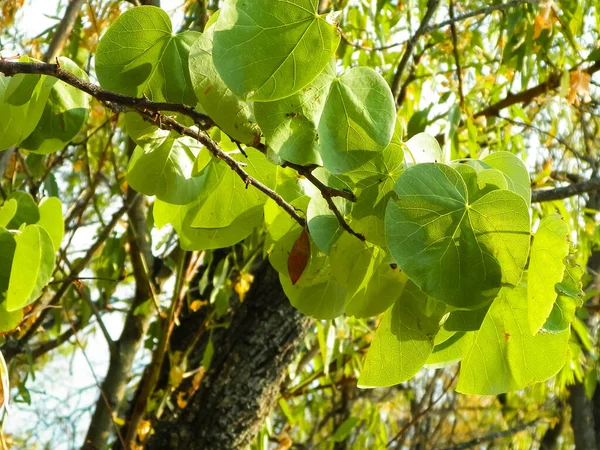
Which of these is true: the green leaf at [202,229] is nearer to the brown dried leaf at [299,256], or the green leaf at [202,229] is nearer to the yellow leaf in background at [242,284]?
the brown dried leaf at [299,256]

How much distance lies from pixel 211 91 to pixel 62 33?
27.4 inches

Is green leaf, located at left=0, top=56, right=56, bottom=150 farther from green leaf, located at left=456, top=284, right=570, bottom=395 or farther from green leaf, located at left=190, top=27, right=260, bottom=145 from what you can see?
green leaf, located at left=456, top=284, right=570, bottom=395

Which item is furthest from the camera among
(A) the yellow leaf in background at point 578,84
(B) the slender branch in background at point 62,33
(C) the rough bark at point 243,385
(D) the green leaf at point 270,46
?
(A) the yellow leaf in background at point 578,84

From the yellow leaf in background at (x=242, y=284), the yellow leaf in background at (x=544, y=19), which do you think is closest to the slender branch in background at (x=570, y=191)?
the yellow leaf in background at (x=544, y=19)

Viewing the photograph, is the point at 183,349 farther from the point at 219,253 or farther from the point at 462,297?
the point at 462,297

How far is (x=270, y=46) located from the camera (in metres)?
0.37

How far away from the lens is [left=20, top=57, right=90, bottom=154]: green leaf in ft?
1.53

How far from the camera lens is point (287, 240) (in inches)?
18.7

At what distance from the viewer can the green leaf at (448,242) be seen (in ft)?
1.21

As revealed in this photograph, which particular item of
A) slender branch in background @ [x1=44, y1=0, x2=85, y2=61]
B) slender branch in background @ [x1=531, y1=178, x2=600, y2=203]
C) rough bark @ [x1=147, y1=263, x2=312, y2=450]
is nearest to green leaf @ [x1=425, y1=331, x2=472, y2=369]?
slender branch in background @ [x1=44, y1=0, x2=85, y2=61]

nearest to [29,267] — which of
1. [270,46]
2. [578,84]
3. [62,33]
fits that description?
[270,46]

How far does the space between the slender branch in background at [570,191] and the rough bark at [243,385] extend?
1.68 feet

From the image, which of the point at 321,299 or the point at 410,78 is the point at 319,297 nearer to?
the point at 321,299

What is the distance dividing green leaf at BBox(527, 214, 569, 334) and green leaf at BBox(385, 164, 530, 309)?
2cm
